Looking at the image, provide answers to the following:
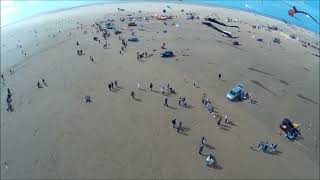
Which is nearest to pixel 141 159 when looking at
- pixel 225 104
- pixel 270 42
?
pixel 225 104

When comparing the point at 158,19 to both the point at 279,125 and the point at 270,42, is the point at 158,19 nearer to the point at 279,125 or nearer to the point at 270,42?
the point at 270,42

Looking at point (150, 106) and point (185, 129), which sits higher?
point (150, 106)

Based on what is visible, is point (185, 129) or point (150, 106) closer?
point (185, 129)

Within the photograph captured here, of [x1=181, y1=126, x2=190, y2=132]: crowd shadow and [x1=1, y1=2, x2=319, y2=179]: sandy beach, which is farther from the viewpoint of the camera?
[x1=181, y1=126, x2=190, y2=132]: crowd shadow

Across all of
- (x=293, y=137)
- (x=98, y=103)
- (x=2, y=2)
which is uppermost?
(x=2, y=2)

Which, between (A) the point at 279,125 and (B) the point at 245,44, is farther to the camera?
(B) the point at 245,44

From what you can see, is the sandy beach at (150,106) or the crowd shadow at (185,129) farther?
the crowd shadow at (185,129)

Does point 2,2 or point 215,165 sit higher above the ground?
point 2,2

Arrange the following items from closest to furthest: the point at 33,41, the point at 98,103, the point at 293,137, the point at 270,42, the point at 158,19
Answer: the point at 293,137 → the point at 98,103 → the point at 33,41 → the point at 270,42 → the point at 158,19
